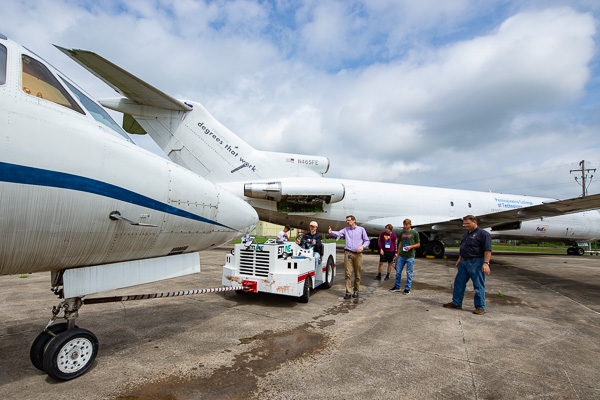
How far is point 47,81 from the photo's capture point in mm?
2762

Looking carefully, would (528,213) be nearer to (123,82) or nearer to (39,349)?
(123,82)

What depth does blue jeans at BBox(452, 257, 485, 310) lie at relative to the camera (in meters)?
5.45

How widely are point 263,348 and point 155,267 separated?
1.52 meters

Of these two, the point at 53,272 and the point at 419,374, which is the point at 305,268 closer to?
the point at 419,374

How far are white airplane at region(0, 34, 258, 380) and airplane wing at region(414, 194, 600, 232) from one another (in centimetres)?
1024

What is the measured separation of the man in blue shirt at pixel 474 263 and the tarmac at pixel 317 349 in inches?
10.0

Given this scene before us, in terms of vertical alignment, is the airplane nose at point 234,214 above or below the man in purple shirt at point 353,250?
above

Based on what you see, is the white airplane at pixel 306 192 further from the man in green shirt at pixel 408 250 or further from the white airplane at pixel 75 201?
the man in green shirt at pixel 408 250

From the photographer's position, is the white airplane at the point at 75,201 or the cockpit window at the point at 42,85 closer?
the white airplane at the point at 75,201

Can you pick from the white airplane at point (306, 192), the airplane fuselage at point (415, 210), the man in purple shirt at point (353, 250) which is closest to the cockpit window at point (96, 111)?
the white airplane at point (306, 192)

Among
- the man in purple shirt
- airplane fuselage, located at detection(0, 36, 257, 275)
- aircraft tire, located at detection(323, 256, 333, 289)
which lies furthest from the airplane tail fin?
aircraft tire, located at detection(323, 256, 333, 289)

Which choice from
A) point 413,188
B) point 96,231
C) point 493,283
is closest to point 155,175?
point 96,231

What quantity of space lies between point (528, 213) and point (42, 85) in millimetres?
14004

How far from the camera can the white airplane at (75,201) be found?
2285mm
